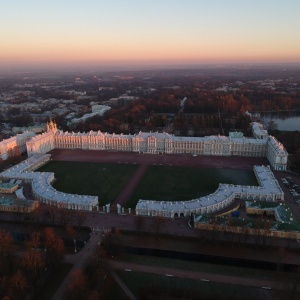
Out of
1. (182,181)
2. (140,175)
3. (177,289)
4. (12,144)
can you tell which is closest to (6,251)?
(177,289)

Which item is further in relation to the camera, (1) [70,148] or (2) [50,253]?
(1) [70,148]

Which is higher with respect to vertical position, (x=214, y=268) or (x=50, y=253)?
(x=50, y=253)

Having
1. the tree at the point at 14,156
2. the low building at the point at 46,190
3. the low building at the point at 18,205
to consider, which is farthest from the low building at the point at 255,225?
the tree at the point at 14,156

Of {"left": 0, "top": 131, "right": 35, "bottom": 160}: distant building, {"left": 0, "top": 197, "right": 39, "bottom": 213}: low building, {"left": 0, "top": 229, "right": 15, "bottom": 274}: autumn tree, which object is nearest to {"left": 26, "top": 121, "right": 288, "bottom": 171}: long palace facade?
{"left": 0, "top": 131, "right": 35, "bottom": 160}: distant building

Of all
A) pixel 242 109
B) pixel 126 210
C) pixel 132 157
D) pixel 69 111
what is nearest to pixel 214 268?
pixel 126 210

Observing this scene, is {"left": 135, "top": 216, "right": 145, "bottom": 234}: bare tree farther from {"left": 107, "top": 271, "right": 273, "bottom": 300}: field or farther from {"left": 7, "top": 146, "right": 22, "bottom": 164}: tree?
{"left": 7, "top": 146, "right": 22, "bottom": 164}: tree

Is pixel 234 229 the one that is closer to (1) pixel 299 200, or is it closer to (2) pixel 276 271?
(2) pixel 276 271

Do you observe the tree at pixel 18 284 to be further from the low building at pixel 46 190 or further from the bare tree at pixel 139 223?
the low building at pixel 46 190

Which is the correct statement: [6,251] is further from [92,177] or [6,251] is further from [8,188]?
[92,177]
